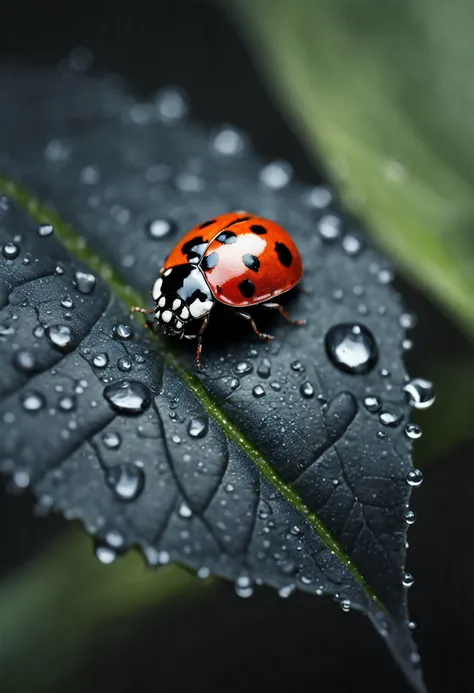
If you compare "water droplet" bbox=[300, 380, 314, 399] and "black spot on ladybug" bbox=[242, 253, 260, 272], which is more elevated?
"black spot on ladybug" bbox=[242, 253, 260, 272]

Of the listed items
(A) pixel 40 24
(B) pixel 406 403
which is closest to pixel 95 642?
(B) pixel 406 403

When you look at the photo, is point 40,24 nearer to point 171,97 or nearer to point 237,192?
point 171,97

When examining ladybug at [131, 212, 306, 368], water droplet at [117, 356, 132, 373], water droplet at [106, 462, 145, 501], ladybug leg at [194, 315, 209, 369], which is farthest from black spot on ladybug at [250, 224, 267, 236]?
water droplet at [106, 462, 145, 501]

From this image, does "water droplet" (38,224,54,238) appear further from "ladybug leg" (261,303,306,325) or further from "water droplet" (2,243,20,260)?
"ladybug leg" (261,303,306,325)

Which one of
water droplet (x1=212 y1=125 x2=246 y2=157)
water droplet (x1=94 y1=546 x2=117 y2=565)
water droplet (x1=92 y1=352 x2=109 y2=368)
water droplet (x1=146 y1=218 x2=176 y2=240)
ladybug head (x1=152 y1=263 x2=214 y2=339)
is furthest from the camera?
water droplet (x1=212 y1=125 x2=246 y2=157)

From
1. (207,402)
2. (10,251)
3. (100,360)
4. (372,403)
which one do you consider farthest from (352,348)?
(10,251)

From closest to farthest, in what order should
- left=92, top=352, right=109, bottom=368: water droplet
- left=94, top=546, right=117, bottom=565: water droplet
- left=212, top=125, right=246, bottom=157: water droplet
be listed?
1. left=94, top=546, right=117, bottom=565: water droplet
2. left=92, top=352, right=109, bottom=368: water droplet
3. left=212, top=125, right=246, bottom=157: water droplet

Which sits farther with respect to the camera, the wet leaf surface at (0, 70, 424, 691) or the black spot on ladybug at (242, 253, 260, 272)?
the black spot on ladybug at (242, 253, 260, 272)

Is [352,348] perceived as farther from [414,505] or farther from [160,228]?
[414,505]
